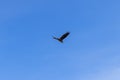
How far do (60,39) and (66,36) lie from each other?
2652 mm

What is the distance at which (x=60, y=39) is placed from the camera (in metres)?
70.1

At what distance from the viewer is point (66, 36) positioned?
68062mm
